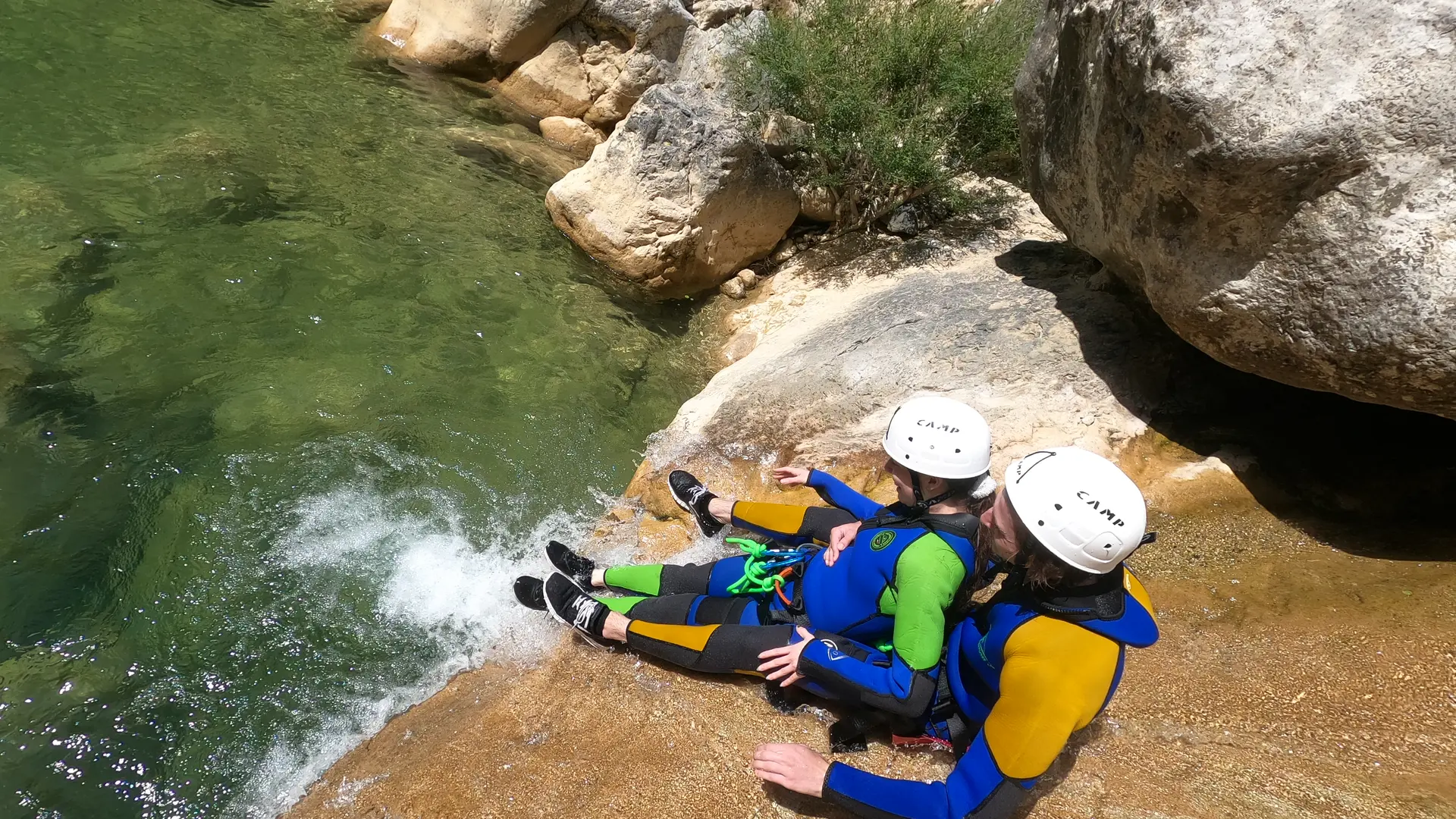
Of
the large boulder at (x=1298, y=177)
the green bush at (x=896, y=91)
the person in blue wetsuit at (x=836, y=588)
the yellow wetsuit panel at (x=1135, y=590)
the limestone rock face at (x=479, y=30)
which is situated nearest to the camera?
the yellow wetsuit panel at (x=1135, y=590)

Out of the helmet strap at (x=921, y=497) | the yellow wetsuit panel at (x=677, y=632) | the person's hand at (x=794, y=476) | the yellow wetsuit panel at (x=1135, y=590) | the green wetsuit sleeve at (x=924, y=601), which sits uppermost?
the yellow wetsuit panel at (x=1135, y=590)

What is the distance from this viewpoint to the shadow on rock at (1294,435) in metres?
4.16

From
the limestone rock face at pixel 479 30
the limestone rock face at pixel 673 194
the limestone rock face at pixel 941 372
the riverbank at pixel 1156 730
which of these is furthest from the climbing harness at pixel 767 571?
the limestone rock face at pixel 479 30

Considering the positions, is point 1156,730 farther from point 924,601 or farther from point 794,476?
point 794,476

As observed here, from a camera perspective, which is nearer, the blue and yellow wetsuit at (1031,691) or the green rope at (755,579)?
the blue and yellow wetsuit at (1031,691)

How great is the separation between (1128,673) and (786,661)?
1600mm

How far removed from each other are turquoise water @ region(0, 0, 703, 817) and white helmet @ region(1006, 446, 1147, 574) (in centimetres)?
262

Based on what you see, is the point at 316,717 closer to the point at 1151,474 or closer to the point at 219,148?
the point at 1151,474

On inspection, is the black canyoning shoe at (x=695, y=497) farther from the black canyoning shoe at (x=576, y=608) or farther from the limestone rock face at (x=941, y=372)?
the black canyoning shoe at (x=576, y=608)

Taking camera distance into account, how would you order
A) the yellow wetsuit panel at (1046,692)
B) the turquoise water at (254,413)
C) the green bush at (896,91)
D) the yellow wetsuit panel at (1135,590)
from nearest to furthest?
the yellow wetsuit panel at (1046,692) < the yellow wetsuit panel at (1135,590) < the turquoise water at (254,413) < the green bush at (896,91)

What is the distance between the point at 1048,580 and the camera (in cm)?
235

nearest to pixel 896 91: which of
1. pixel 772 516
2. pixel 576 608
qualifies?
pixel 772 516

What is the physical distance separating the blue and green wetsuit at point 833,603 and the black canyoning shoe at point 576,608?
15 cm

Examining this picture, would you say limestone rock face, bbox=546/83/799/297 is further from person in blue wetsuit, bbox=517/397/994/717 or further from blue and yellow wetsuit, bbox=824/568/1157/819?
blue and yellow wetsuit, bbox=824/568/1157/819
